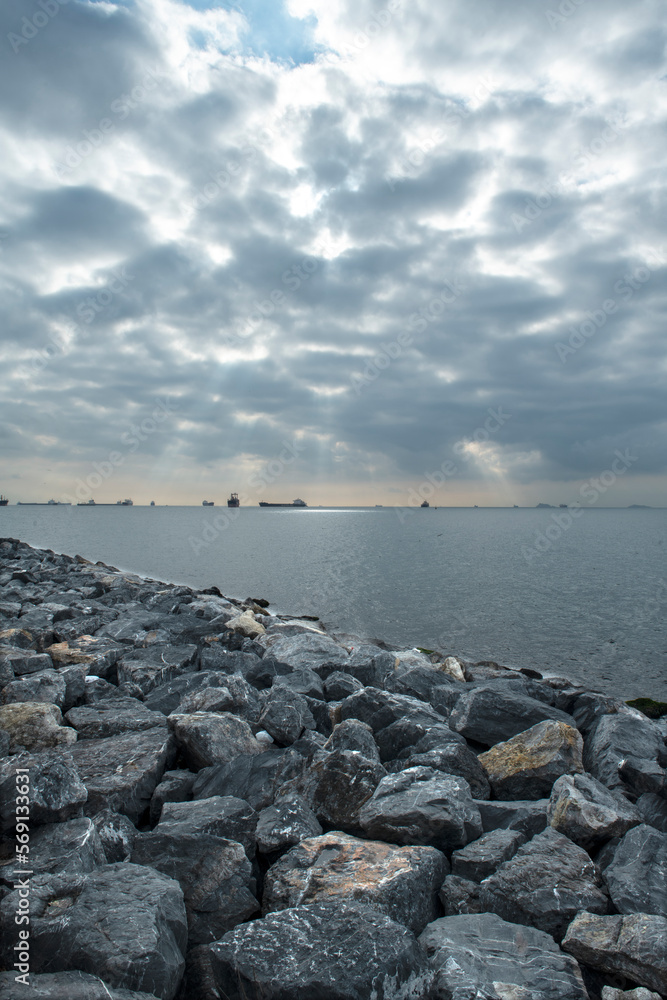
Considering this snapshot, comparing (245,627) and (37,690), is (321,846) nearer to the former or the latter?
(37,690)

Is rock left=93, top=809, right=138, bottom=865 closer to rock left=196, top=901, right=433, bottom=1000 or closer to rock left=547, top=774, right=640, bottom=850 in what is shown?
rock left=196, top=901, right=433, bottom=1000

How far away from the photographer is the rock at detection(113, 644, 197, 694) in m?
9.30

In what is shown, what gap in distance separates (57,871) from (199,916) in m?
1.12

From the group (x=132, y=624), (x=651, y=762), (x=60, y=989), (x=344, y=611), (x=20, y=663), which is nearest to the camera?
(x=60, y=989)

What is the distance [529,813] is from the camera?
5270 mm

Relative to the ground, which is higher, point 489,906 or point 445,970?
point 445,970

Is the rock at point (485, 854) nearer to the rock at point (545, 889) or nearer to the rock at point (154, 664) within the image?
the rock at point (545, 889)

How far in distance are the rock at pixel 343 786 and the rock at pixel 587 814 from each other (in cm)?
171

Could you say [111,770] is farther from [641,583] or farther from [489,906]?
[641,583]

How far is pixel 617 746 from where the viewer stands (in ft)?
21.8

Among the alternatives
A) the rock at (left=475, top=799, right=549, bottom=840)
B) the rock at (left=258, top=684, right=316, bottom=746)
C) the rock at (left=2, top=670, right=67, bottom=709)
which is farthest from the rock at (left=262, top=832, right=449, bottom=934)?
the rock at (left=2, top=670, right=67, bottom=709)

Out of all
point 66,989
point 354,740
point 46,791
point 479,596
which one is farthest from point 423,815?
point 479,596

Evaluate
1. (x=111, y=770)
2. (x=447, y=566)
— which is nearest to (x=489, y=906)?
(x=111, y=770)

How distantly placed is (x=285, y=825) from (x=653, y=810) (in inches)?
148
